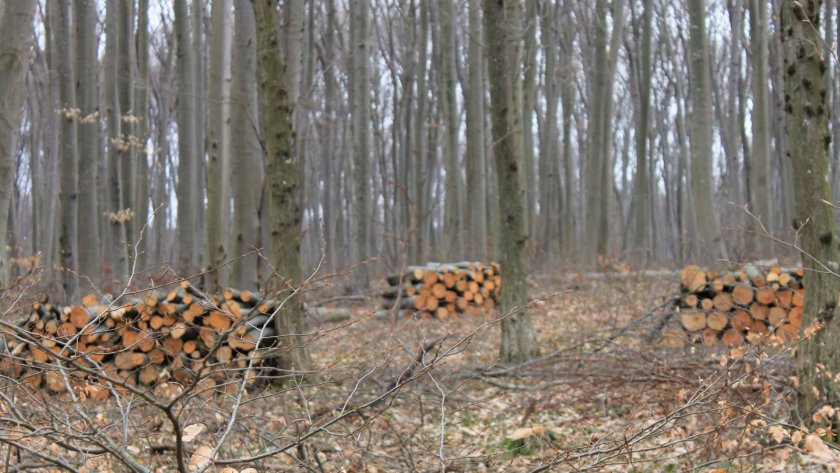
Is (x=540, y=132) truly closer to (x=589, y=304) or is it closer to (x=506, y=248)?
(x=589, y=304)

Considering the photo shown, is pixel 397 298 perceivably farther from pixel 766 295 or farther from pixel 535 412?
pixel 766 295

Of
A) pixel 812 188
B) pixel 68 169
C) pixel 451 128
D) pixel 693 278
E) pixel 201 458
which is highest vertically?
pixel 451 128

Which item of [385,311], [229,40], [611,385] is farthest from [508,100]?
[385,311]

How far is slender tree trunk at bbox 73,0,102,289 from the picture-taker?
32.0 ft

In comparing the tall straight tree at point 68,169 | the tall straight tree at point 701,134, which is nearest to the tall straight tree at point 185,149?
the tall straight tree at point 68,169

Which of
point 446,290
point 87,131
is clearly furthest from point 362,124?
point 87,131

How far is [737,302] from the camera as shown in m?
7.64

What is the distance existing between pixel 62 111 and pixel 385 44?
1775 centimetres

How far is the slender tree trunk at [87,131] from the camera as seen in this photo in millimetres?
9742

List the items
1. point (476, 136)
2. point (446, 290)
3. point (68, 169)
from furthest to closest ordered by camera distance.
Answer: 1. point (476, 136)
2. point (446, 290)
3. point (68, 169)

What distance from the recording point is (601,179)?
15500 mm

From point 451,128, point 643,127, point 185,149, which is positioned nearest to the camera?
point 185,149

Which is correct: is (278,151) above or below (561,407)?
above

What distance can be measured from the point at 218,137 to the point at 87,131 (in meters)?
2.10
